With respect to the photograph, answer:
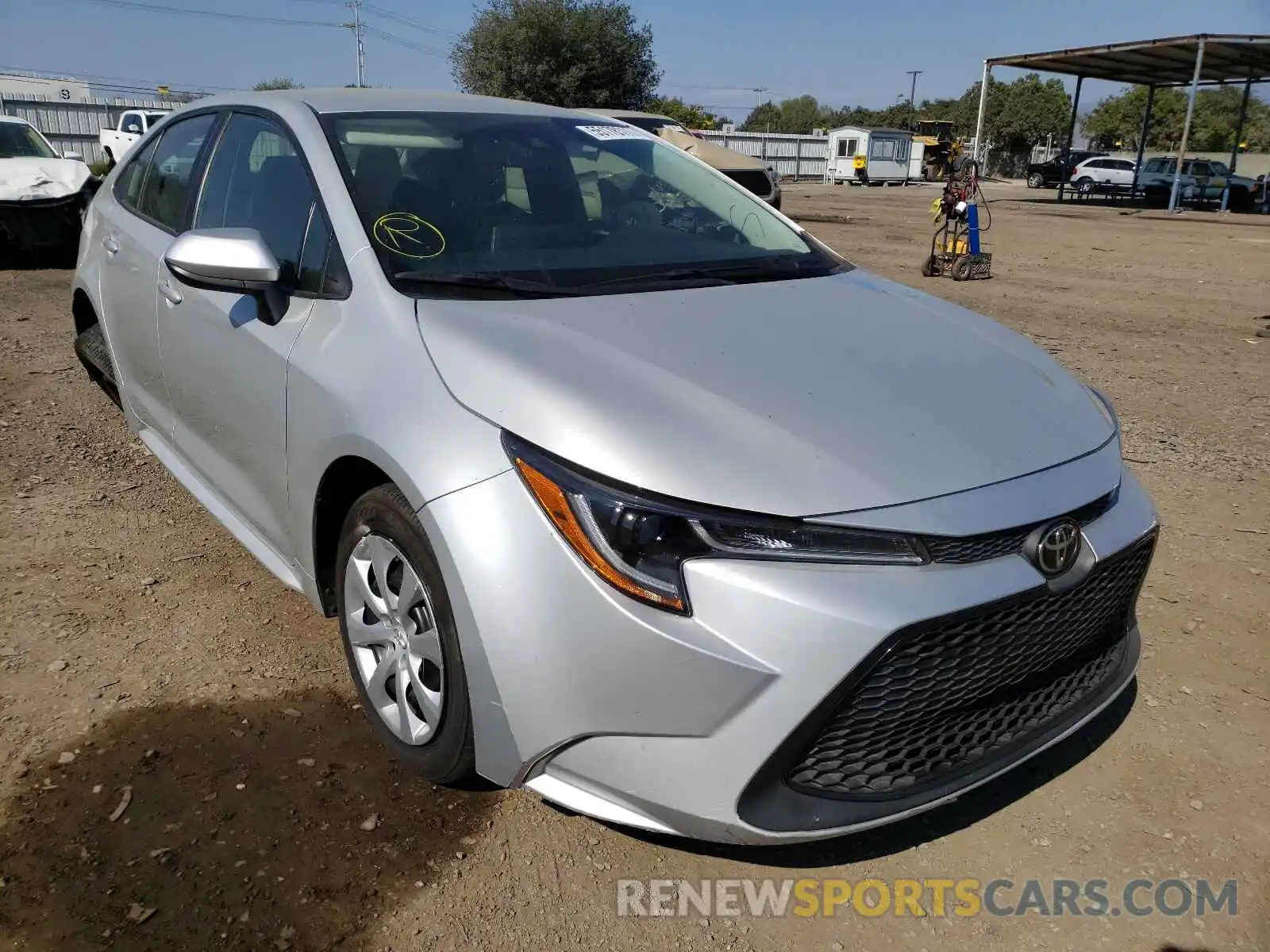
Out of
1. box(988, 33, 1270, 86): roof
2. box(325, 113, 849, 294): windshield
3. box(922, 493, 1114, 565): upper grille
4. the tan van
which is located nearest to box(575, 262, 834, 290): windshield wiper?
box(325, 113, 849, 294): windshield

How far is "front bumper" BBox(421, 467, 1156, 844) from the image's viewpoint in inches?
67.3

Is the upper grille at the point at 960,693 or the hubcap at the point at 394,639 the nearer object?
the upper grille at the point at 960,693

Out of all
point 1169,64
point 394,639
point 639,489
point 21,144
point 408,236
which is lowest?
point 394,639

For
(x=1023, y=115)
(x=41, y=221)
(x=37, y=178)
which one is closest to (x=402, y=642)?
(x=41, y=221)

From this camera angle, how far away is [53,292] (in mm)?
8930

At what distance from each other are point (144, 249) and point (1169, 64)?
33043 millimetres

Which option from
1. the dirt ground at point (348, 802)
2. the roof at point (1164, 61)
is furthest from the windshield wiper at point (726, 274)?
the roof at point (1164, 61)

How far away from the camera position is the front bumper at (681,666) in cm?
171

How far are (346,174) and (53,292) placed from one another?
7.81m

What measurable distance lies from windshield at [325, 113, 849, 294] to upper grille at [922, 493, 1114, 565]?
117 cm

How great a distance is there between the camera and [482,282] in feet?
8.16

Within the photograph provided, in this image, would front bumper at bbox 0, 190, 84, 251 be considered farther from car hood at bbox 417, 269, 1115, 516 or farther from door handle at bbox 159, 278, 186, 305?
car hood at bbox 417, 269, 1115, 516

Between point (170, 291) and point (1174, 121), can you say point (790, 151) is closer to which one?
point (1174, 121)

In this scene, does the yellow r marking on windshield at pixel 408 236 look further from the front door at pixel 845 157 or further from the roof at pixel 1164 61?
the front door at pixel 845 157
